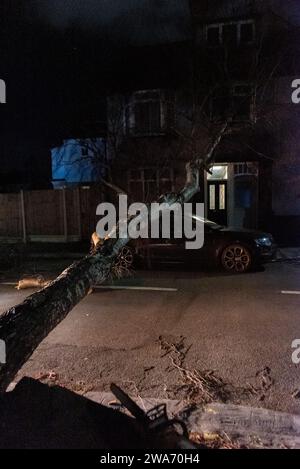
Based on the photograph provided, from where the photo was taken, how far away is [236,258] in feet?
32.6

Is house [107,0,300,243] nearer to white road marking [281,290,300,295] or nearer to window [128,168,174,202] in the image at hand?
window [128,168,174,202]

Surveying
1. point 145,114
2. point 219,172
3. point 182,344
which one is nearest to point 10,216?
point 145,114

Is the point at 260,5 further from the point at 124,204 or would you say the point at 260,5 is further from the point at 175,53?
the point at 124,204

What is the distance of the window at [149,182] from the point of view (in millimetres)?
16234

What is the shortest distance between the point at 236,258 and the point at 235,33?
10185mm

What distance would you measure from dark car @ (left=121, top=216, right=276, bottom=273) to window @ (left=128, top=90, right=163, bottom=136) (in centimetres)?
746

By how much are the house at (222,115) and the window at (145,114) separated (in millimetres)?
40

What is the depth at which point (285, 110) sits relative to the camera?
15.0 meters

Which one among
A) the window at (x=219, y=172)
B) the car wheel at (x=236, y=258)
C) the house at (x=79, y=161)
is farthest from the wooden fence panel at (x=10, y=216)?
the car wheel at (x=236, y=258)

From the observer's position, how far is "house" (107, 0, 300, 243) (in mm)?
14789

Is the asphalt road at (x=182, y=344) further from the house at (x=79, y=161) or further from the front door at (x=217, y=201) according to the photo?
the house at (x=79, y=161)

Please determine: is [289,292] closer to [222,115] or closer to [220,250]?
[220,250]

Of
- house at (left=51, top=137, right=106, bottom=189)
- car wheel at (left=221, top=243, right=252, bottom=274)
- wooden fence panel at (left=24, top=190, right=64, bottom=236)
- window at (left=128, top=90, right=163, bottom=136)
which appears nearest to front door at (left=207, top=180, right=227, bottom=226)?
window at (left=128, top=90, right=163, bottom=136)
